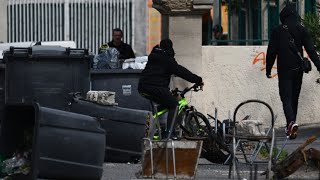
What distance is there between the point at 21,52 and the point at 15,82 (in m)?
0.41

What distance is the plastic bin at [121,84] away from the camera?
1694 cm

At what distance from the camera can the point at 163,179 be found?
11.6 m

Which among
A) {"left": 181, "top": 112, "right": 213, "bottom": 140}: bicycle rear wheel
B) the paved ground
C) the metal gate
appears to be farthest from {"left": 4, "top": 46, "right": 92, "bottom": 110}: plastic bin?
the metal gate

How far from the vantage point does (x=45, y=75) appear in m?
15.5

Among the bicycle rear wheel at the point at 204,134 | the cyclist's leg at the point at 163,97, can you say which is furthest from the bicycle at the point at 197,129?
the cyclist's leg at the point at 163,97

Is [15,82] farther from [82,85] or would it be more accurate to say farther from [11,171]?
[11,171]

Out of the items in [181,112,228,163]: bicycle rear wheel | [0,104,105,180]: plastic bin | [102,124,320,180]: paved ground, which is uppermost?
[0,104,105,180]: plastic bin

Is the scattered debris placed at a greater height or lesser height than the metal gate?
lesser

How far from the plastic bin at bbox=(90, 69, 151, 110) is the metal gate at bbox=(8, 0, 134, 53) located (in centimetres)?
1518

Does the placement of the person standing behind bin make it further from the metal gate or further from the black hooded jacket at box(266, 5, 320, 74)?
the metal gate

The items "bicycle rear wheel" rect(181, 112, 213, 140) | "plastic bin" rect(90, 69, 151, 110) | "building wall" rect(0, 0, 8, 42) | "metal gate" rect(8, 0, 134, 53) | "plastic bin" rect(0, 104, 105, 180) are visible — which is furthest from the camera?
"metal gate" rect(8, 0, 134, 53)

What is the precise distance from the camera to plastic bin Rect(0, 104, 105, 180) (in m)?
9.93

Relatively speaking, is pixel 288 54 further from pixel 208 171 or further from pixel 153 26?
pixel 153 26

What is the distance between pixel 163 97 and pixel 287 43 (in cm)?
169
